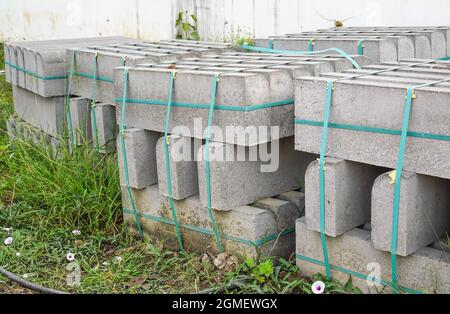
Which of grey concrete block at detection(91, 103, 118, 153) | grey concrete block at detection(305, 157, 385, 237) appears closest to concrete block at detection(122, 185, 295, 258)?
grey concrete block at detection(305, 157, 385, 237)

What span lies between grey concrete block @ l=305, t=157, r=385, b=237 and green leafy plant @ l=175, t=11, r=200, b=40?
6.37 meters

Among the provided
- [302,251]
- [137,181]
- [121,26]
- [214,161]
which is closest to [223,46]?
[137,181]

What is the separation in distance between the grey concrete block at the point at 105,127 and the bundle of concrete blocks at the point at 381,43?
1.36 metres

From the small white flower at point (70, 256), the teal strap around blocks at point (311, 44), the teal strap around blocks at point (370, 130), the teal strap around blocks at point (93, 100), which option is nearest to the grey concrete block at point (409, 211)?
the teal strap around blocks at point (370, 130)

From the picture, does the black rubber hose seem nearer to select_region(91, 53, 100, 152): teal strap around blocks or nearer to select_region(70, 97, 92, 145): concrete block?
select_region(91, 53, 100, 152): teal strap around blocks

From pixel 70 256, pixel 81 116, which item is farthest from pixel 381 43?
pixel 70 256

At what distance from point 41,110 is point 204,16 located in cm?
439

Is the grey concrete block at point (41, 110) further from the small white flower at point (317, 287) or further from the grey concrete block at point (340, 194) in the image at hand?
the small white flower at point (317, 287)

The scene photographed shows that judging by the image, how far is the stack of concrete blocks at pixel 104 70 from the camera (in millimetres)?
4406

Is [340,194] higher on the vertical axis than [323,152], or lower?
lower

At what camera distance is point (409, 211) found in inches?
113

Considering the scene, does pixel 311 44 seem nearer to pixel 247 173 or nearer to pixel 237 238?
pixel 247 173

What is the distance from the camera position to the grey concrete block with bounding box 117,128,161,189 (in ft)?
12.9

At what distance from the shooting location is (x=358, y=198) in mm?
3207
